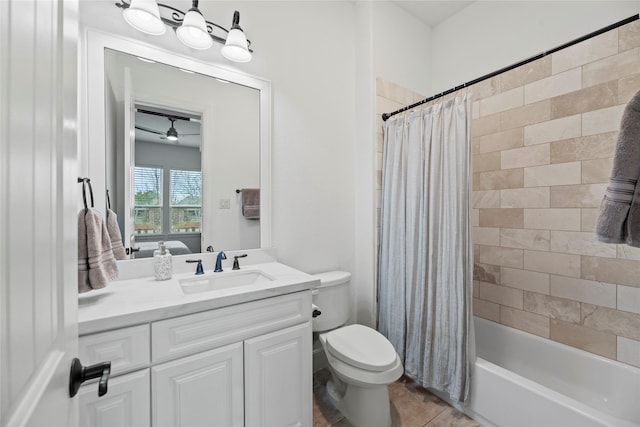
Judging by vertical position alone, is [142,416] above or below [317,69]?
below

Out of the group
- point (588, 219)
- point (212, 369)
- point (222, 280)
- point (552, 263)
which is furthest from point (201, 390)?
point (588, 219)

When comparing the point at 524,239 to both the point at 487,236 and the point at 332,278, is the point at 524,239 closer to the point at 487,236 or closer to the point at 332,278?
the point at 487,236

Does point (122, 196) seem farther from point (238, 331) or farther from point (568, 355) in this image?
point (568, 355)

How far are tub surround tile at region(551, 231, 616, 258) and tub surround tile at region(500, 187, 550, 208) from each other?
21cm

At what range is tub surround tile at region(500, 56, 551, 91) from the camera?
185 centimetres

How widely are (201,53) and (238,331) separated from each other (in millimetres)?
1520

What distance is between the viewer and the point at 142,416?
1.01 meters

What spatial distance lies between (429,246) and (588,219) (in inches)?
36.7

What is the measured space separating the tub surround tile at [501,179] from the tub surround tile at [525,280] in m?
0.60

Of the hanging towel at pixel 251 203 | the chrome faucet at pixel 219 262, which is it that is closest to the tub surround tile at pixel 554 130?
the hanging towel at pixel 251 203

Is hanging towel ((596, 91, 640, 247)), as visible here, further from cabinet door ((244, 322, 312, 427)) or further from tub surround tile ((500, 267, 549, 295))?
tub surround tile ((500, 267, 549, 295))

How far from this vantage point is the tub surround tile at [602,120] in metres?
1.57

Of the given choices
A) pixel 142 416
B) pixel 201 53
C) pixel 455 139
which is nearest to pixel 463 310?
pixel 455 139

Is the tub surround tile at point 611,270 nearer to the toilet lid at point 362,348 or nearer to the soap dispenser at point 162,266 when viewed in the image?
the toilet lid at point 362,348
